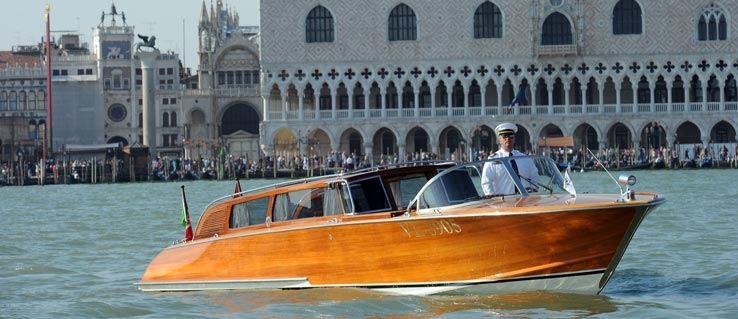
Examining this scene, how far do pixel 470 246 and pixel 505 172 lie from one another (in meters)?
1.01

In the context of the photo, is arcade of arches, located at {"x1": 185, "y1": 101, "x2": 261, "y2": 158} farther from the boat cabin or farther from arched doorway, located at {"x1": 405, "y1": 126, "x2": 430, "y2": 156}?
the boat cabin

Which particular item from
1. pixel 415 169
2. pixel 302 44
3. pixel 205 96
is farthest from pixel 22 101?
pixel 415 169

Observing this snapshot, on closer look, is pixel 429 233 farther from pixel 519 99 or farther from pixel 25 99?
pixel 25 99

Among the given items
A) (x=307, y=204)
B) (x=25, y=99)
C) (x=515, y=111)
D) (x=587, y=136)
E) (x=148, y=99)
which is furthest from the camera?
(x=25, y=99)

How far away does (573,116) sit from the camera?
7038cm

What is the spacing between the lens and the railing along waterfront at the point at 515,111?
228 feet

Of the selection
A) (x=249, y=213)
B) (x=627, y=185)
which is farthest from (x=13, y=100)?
(x=627, y=185)

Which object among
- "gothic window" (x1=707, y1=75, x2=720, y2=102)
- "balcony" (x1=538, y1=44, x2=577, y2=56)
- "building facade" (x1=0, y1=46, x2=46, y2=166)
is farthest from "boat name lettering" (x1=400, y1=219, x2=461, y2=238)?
"building facade" (x1=0, y1=46, x2=46, y2=166)

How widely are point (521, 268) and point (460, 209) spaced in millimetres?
832

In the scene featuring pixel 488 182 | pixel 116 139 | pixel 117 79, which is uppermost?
pixel 117 79

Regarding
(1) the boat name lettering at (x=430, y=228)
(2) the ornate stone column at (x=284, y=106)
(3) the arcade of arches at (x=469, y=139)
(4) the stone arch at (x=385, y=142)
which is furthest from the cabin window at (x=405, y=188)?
(4) the stone arch at (x=385, y=142)

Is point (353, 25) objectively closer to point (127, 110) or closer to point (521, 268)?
point (127, 110)

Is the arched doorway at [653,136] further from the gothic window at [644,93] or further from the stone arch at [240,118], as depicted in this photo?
the stone arch at [240,118]

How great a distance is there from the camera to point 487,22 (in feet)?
230
